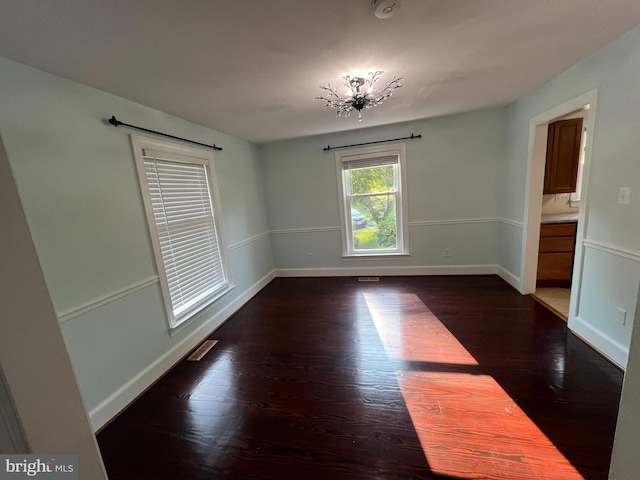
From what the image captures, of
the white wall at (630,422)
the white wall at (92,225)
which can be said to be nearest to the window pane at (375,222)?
the white wall at (92,225)

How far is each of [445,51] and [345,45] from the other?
0.69 m

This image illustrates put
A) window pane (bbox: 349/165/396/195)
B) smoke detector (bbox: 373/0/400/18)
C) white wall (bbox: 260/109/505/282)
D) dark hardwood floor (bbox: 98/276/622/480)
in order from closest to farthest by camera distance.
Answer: smoke detector (bbox: 373/0/400/18) < dark hardwood floor (bbox: 98/276/622/480) < white wall (bbox: 260/109/505/282) < window pane (bbox: 349/165/396/195)

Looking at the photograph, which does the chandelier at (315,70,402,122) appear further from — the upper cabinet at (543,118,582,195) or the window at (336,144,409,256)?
the upper cabinet at (543,118,582,195)

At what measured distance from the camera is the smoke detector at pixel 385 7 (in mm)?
1161

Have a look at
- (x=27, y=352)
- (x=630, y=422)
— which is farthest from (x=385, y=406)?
(x=27, y=352)

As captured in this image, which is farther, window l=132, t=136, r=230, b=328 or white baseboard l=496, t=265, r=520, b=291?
white baseboard l=496, t=265, r=520, b=291

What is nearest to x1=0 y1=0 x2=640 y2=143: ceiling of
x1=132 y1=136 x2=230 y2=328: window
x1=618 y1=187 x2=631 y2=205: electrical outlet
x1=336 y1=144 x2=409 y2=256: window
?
x1=132 y1=136 x2=230 y2=328: window

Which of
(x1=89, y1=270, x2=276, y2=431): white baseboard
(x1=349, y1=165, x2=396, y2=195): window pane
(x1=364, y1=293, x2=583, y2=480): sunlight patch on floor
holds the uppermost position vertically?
(x1=349, y1=165, x2=396, y2=195): window pane

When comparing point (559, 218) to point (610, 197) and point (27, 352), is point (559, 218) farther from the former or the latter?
point (27, 352)

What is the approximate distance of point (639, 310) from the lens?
1.77 feet

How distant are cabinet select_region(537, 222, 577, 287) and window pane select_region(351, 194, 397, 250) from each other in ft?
5.88

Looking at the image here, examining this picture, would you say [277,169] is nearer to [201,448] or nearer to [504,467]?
[201,448]

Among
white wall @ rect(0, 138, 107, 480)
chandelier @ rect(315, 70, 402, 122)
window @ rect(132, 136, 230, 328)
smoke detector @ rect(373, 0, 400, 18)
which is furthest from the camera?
window @ rect(132, 136, 230, 328)

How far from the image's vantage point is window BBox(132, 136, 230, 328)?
2.17 metres
